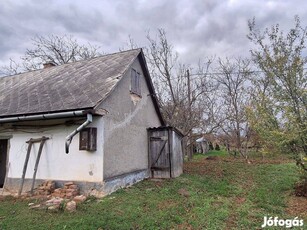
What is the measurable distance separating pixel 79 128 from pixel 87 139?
1.89 ft

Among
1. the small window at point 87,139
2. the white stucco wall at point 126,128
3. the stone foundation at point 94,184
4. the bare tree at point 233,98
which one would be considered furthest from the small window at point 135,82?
the bare tree at point 233,98

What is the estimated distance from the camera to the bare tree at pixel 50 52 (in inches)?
826

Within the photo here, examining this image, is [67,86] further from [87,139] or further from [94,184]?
[94,184]

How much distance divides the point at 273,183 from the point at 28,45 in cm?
2131

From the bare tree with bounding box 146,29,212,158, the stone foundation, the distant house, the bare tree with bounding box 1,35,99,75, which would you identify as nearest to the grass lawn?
the stone foundation

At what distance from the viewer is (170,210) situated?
5492 millimetres

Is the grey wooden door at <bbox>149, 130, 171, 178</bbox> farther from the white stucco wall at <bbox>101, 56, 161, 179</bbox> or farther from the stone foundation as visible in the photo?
the stone foundation

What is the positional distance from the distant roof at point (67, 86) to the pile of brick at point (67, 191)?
2.16m

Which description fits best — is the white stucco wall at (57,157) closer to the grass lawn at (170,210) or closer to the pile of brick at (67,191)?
the pile of brick at (67,191)

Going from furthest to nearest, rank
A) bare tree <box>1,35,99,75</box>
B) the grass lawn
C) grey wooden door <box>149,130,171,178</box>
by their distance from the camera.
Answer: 1. bare tree <box>1,35,99,75</box>
2. grey wooden door <box>149,130,171,178</box>
3. the grass lawn

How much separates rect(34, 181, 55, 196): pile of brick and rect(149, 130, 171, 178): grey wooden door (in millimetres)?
4461

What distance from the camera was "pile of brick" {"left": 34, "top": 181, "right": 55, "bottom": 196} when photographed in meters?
6.68

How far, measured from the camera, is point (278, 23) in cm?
727

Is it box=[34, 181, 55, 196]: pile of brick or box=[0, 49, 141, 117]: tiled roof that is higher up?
box=[0, 49, 141, 117]: tiled roof
